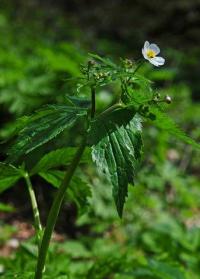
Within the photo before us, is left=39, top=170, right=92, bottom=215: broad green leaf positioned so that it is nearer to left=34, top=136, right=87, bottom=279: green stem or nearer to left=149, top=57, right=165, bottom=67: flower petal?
left=34, top=136, right=87, bottom=279: green stem

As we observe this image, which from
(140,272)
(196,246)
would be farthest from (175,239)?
(140,272)

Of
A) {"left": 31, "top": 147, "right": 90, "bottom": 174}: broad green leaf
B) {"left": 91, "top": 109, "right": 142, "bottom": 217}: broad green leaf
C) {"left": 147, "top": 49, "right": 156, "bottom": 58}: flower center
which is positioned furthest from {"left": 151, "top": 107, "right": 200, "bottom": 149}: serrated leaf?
{"left": 31, "top": 147, "right": 90, "bottom": 174}: broad green leaf

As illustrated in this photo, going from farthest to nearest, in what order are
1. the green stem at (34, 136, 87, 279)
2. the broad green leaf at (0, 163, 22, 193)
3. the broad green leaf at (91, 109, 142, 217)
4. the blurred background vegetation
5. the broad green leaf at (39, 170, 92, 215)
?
the blurred background vegetation < the broad green leaf at (39, 170, 92, 215) < the broad green leaf at (0, 163, 22, 193) < the green stem at (34, 136, 87, 279) < the broad green leaf at (91, 109, 142, 217)

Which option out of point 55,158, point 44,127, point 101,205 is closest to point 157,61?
point 44,127

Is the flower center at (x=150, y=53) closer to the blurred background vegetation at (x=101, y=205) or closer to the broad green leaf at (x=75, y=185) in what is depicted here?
the blurred background vegetation at (x=101, y=205)

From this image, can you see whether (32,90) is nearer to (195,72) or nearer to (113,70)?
(113,70)

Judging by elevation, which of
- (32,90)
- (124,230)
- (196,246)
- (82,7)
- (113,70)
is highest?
(82,7)
